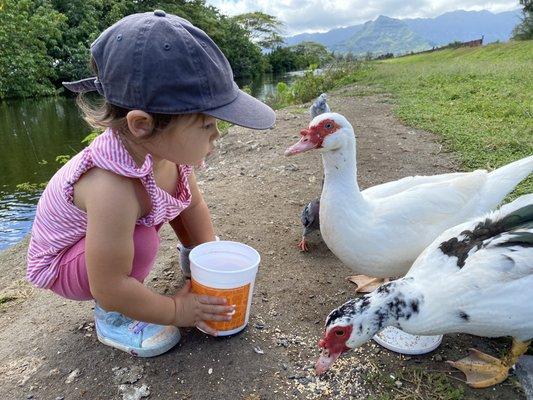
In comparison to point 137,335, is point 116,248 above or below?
above

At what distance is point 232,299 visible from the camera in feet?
6.53

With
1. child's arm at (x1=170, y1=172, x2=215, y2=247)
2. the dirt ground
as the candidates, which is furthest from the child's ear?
the dirt ground

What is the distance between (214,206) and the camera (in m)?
3.87

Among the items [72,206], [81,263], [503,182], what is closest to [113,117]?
[72,206]

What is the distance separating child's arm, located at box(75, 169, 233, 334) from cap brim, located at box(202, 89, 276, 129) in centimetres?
44

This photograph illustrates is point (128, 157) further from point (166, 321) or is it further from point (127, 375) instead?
point (127, 375)

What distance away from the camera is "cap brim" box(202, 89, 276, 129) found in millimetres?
1644

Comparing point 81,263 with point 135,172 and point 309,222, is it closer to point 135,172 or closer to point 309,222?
point 135,172

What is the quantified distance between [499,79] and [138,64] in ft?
31.9

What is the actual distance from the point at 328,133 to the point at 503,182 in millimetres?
1042

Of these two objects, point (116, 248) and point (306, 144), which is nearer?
point (116, 248)

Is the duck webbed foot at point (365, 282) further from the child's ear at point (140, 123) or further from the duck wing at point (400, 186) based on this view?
the child's ear at point (140, 123)

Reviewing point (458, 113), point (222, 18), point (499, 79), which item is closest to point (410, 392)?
point (458, 113)

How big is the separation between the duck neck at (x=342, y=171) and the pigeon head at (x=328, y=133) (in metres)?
0.04
